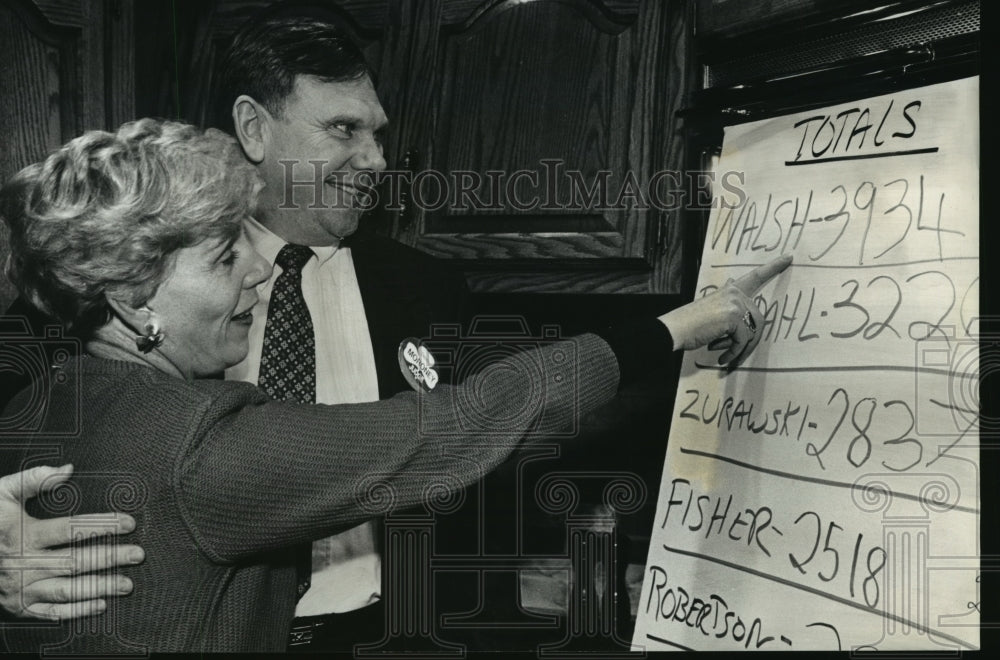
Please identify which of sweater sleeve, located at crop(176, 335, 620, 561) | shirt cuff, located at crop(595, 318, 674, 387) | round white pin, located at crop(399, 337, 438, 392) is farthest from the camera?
round white pin, located at crop(399, 337, 438, 392)

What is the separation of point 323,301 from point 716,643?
602 millimetres

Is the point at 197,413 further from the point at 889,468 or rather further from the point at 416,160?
the point at 889,468

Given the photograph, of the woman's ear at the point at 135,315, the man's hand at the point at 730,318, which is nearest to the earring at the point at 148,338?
the woman's ear at the point at 135,315

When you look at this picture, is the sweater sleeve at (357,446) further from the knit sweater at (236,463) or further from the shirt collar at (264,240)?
the shirt collar at (264,240)

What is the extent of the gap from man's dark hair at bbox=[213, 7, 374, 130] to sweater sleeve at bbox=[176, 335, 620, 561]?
0.39 metres

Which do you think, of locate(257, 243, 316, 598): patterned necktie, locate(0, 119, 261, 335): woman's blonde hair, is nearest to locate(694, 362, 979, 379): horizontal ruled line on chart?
locate(257, 243, 316, 598): patterned necktie

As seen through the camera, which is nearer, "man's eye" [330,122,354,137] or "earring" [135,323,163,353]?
"earring" [135,323,163,353]

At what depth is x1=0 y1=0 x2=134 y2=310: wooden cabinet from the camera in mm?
1052

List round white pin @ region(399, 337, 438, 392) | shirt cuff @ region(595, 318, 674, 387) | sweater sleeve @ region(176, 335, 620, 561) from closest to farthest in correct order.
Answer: sweater sleeve @ region(176, 335, 620, 561) < shirt cuff @ region(595, 318, 674, 387) < round white pin @ region(399, 337, 438, 392)

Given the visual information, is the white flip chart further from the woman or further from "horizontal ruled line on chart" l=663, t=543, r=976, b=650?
the woman

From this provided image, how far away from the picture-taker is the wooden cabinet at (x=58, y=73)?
1052 millimetres

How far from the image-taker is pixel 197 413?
78 centimetres

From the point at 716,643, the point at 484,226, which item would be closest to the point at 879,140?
the point at 484,226

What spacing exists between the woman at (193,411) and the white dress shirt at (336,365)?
0.06 meters
